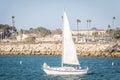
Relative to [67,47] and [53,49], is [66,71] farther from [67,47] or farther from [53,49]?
[53,49]

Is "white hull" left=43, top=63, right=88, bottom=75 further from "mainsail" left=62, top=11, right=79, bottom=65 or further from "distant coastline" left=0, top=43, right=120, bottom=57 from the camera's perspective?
"distant coastline" left=0, top=43, right=120, bottom=57

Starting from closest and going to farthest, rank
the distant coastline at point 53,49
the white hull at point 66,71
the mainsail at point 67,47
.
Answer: the white hull at point 66,71 → the mainsail at point 67,47 → the distant coastline at point 53,49

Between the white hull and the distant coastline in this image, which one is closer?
the white hull

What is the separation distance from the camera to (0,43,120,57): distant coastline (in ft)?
476

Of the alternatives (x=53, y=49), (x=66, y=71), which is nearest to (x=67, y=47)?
(x=66, y=71)

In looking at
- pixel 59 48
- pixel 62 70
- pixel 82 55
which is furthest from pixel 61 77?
pixel 59 48

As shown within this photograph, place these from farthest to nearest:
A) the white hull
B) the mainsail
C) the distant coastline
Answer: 1. the distant coastline
2. the mainsail
3. the white hull

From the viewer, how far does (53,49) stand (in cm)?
15750

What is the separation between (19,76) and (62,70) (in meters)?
8.05

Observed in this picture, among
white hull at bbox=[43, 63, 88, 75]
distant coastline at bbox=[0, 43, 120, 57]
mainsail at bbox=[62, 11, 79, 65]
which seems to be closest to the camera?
white hull at bbox=[43, 63, 88, 75]

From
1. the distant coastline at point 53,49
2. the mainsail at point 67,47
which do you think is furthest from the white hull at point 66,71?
the distant coastline at point 53,49

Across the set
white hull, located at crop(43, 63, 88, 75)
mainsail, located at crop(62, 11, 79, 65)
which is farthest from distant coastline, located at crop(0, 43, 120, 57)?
white hull, located at crop(43, 63, 88, 75)

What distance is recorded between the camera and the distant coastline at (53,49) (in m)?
145

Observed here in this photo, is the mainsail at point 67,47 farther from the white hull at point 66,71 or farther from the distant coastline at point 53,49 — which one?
the distant coastline at point 53,49
